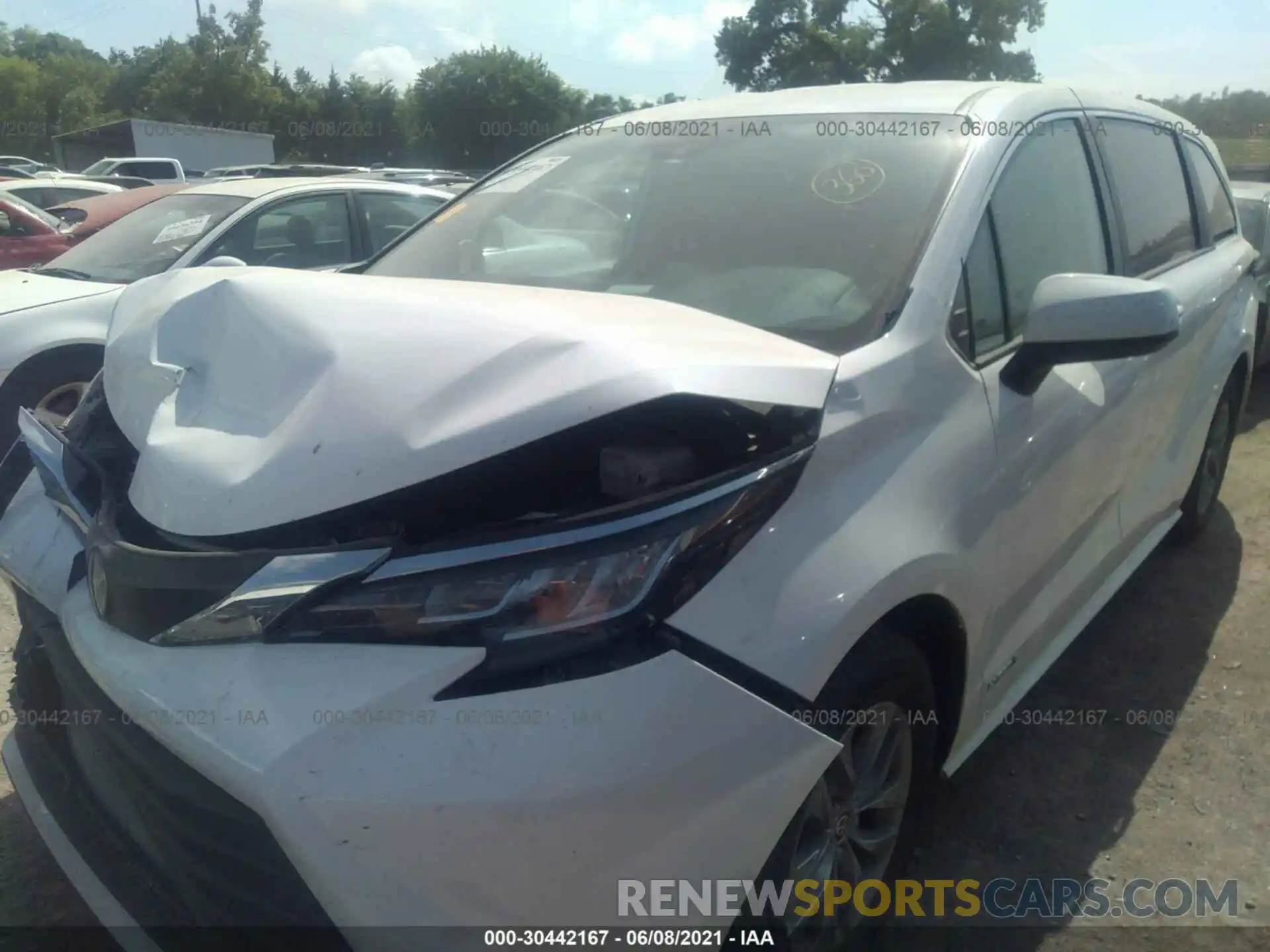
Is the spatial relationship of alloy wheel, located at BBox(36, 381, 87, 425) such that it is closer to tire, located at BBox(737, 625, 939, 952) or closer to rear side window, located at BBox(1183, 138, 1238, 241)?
tire, located at BBox(737, 625, 939, 952)

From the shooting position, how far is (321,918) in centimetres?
143

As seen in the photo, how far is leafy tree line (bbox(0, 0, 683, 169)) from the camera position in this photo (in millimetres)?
50188

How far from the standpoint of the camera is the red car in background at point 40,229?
855cm

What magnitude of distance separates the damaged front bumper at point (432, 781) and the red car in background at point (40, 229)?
7.85m

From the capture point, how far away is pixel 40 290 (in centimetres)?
537

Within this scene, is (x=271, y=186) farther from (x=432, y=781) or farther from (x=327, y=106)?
(x=327, y=106)

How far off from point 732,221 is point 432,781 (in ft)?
5.19

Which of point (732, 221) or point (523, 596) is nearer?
point (523, 596)

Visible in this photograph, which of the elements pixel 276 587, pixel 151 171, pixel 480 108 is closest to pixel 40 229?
pixel 276 587

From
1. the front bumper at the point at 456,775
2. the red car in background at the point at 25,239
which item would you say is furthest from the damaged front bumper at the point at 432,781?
the red car in background at the point at 25,239

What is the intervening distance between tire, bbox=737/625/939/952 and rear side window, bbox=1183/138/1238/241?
2.70 metres

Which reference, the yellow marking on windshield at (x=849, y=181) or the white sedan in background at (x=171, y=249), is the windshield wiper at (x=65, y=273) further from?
the yellow marking on windshield at (x=849, y=181)

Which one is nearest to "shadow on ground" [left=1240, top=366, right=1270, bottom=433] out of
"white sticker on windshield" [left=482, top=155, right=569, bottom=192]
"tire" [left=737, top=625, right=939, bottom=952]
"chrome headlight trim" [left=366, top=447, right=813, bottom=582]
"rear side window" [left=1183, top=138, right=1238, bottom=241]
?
"rear side window" [left=1183, top=138, right=1238, bottom=241]

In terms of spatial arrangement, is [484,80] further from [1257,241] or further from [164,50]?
[1257,241]
